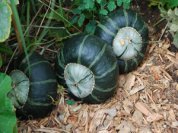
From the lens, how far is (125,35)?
2887 mm

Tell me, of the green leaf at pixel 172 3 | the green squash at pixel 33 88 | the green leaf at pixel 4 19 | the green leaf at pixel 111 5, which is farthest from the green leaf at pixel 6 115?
the green leaf at pixel 172 3

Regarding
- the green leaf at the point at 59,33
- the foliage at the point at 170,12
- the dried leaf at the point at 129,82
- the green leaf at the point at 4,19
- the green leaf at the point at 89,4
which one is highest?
the green leaf at the point at 4,19

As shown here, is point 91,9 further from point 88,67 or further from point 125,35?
point 88,67

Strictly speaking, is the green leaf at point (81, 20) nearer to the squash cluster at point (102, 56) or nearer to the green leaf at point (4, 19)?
the squash cluster at point (102, 56)

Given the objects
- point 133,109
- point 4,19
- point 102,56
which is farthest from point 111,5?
point 4,19

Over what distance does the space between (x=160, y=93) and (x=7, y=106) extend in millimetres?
1047

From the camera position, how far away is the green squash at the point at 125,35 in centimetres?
288

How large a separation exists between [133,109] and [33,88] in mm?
617

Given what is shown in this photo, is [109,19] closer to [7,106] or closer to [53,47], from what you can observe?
[53,47]

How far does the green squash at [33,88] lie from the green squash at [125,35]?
0.45m

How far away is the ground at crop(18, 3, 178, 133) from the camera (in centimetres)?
269

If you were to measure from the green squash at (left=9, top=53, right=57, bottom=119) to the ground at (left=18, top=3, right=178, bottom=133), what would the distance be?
0.31ft

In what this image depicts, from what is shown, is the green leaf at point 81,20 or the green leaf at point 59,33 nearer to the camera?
the green leaf at point 81,20

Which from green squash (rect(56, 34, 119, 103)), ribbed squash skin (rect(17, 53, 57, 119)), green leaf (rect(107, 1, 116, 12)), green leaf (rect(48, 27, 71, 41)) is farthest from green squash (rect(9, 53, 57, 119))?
green leaf (rect(107, 1, 116, 12))
